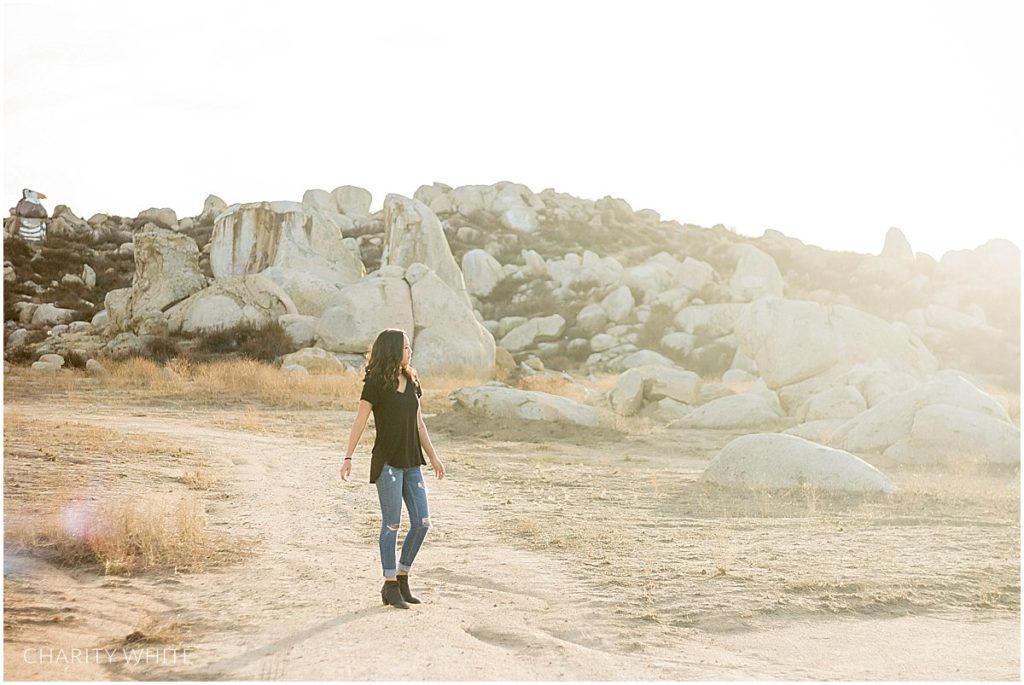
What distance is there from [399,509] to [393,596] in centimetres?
58

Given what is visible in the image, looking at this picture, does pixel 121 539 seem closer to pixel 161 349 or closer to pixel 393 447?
pixel 393 447

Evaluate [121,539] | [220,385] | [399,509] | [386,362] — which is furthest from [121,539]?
[220,385]

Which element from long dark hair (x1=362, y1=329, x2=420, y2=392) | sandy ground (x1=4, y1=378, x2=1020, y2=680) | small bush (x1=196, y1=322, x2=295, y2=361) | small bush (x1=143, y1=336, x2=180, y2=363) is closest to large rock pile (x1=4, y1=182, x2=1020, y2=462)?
small bush (x1=196, y1=322, x2=295, y2=361)

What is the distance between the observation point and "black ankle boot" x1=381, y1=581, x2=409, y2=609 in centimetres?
654

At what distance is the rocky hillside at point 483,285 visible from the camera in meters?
29.3

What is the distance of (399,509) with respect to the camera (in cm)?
651

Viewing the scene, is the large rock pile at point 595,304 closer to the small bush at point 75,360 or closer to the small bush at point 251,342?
the small bush at point 251,342

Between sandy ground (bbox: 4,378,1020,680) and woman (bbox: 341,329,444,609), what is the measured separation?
1.35 ft

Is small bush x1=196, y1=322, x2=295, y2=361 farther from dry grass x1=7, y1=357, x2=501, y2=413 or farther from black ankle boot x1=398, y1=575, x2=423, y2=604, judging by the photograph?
black ankle boot x1=398, y1=575, x2=423, y2=604

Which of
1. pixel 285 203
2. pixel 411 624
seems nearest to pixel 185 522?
pixel 411 624

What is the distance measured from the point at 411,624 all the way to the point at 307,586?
1.30 metres

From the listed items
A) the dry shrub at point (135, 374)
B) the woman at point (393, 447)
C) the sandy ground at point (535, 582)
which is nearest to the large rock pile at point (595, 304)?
the dry shrub at point (135, 374)

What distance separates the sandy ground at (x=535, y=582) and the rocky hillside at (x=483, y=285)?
1486 centimetres

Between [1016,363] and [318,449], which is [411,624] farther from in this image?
[1016,363]
